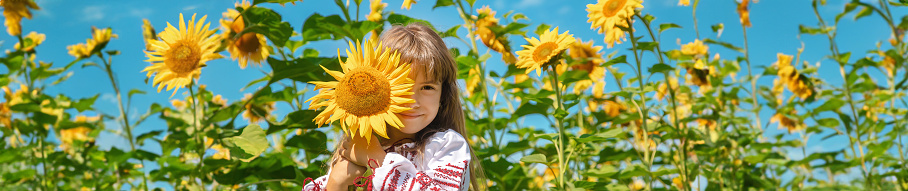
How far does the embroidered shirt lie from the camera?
3.21ft

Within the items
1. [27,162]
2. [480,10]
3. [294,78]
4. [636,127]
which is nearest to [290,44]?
[294,78]

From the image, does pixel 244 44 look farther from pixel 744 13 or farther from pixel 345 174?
pixel 744 13

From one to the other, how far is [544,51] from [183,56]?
2.55 ft

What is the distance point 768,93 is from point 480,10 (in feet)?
5.21

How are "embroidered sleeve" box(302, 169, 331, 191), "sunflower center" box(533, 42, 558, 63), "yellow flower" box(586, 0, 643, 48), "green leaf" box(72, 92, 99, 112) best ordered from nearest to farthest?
"embroidered sleeve" box(302, 169, 331, 191), "sunflower center" box(533, 42, 558, 63), "yellow flower" box(586, 0, 643, 48), "green leaf" box(72, 92, 99, 112)

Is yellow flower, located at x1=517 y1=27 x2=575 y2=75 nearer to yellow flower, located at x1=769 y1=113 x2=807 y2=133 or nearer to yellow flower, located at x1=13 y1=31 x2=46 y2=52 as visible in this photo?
yellow flower, located at x1=13 y1=31 x2=46 y2=52

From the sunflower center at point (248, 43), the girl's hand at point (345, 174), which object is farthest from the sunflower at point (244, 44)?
the girl's hand at point (345, 174)

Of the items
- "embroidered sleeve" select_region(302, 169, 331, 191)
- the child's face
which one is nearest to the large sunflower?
the child's face

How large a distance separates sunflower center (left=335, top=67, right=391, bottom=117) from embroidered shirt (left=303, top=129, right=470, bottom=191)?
0.36 ft

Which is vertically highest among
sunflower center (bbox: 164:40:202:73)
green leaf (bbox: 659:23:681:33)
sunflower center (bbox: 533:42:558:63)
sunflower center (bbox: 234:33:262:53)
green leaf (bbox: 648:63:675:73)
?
sunflower center (bbox: 234:33:262:53)

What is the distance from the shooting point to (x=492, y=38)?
202 cm

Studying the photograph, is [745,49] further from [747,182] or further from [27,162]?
[27,162]

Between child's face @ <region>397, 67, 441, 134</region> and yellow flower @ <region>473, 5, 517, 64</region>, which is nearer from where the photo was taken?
child's face @ <region>397, 67, 441, 134</region>

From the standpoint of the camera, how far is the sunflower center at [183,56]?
1.36 meters
